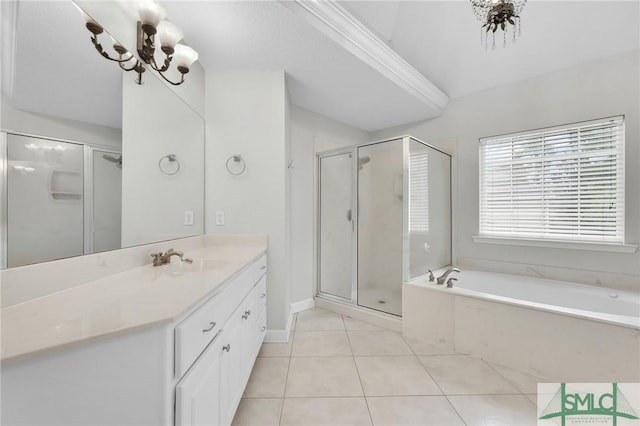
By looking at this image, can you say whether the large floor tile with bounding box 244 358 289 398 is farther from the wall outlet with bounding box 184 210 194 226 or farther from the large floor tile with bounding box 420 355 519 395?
the wall outlet with bounding box 184 210 194 226

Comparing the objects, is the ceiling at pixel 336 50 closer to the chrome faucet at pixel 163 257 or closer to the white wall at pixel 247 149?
the white wall at pixel 247 149

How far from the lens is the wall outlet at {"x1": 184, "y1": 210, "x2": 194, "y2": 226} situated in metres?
1.84

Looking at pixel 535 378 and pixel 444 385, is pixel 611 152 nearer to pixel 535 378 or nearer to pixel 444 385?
pixel 535 378

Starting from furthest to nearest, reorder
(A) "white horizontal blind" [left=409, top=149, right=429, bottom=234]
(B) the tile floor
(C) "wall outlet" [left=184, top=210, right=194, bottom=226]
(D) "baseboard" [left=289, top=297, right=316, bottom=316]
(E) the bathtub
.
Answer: (D) "baseboard" [left=289, top=297, right=316, bottom=316] → (A) "white horizontal blind" [left=409, top=149, right=429, bottom=234] → (C) "wall outlet" [left=184, top=210, right=194, bottom=226] → (E) the bathtub → (B) the tile floor

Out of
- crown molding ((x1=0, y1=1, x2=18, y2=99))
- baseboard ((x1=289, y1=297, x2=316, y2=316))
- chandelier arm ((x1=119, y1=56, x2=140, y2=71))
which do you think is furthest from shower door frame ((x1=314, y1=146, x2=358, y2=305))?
crown molding ((x1=0, y1=1, x2=18, y2=99))

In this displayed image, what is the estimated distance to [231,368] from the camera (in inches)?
45.6

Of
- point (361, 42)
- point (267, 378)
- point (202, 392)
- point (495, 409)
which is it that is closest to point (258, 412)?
point (267, 378)

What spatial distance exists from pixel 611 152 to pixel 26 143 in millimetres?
3673

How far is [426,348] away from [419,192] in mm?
1447

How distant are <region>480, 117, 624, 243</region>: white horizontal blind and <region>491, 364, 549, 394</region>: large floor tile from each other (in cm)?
135

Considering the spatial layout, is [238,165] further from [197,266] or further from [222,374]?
[222,374]

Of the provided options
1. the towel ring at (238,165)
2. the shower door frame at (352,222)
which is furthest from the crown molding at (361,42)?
the towel ring at (238,165)

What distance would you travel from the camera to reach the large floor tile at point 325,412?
1288mm

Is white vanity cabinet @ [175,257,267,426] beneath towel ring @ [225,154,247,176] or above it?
beneath
